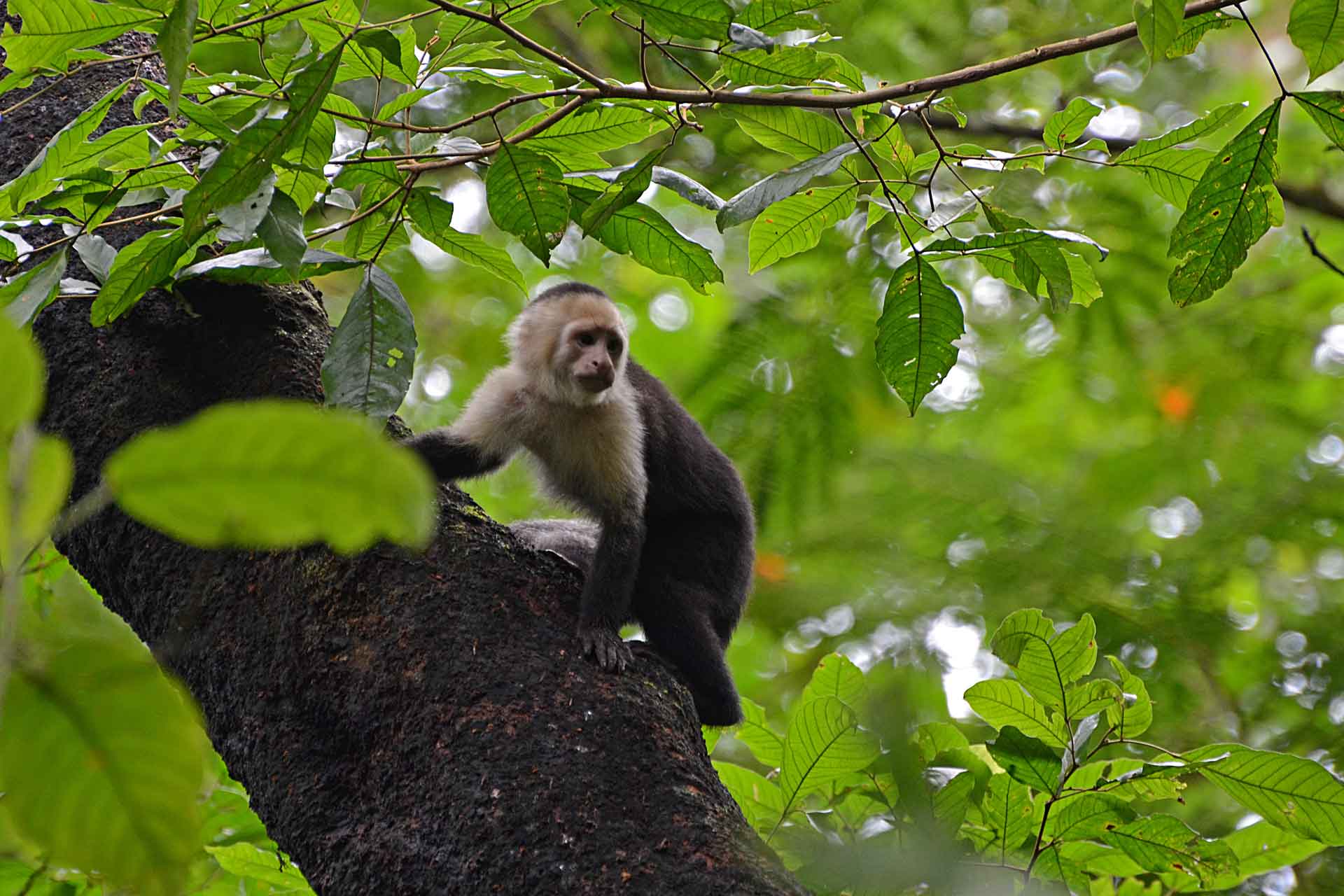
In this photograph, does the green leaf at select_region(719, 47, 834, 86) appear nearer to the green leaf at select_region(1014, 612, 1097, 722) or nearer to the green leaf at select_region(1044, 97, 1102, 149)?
the green leaf at select_region(1044, 97, 1102, 149)

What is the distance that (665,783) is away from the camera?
192 cm

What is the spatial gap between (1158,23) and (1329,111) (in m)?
0.50

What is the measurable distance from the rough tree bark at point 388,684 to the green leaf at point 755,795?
0.52 meters

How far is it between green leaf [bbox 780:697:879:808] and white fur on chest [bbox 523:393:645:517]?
4.67ft

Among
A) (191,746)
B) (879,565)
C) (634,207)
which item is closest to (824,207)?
(634,207)

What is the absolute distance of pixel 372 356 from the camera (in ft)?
7.10

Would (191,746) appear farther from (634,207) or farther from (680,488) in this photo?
(680,488)

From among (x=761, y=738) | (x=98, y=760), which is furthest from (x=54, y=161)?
(x=761, y=738)

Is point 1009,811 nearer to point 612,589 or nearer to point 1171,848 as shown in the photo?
point 1171,848

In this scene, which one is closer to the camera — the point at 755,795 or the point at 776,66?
the point at 776,66

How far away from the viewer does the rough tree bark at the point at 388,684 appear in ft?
6.03

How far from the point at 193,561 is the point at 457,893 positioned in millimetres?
885

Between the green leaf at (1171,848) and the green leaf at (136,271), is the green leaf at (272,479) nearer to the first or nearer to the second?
the green leaf at (136,271)

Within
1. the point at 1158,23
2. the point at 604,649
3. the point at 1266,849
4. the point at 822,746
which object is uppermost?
the point at 1158,23
